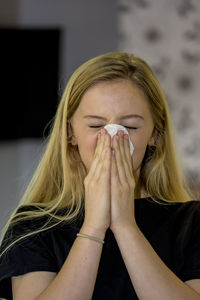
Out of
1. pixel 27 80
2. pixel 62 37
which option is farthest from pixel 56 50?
pixel 27 80

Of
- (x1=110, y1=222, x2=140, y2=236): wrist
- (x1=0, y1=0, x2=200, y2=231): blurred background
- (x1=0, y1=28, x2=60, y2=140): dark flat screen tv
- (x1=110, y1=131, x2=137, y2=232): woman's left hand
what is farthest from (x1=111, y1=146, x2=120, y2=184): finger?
(x1=0, y1=28, x2=60, y2=140): dark flat screen tv

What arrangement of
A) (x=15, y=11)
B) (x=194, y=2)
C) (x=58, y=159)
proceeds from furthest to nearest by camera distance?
(x=194, y=2)
(x=15, y=11)
(x=58, y=159)

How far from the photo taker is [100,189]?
1225 millimetres

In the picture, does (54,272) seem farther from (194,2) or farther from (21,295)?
(194,2)

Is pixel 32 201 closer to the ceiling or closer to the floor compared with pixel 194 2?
closer to the floor

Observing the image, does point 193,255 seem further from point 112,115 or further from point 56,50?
point 56,50

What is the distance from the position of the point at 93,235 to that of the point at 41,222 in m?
0.21

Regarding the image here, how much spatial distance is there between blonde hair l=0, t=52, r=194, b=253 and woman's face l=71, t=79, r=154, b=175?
3 cm

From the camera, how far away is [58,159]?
145cm

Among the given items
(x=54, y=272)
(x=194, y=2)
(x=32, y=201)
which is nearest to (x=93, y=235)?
(x=54, y=272)

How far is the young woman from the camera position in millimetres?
1154

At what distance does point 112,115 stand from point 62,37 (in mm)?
2231

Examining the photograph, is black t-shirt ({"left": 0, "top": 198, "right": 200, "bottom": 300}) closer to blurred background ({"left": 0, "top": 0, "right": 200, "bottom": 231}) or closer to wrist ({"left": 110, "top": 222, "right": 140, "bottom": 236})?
wrist ({"left": 110, "top": 222, "right": 140, "bottom": 236})

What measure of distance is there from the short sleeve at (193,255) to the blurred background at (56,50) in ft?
6.23
